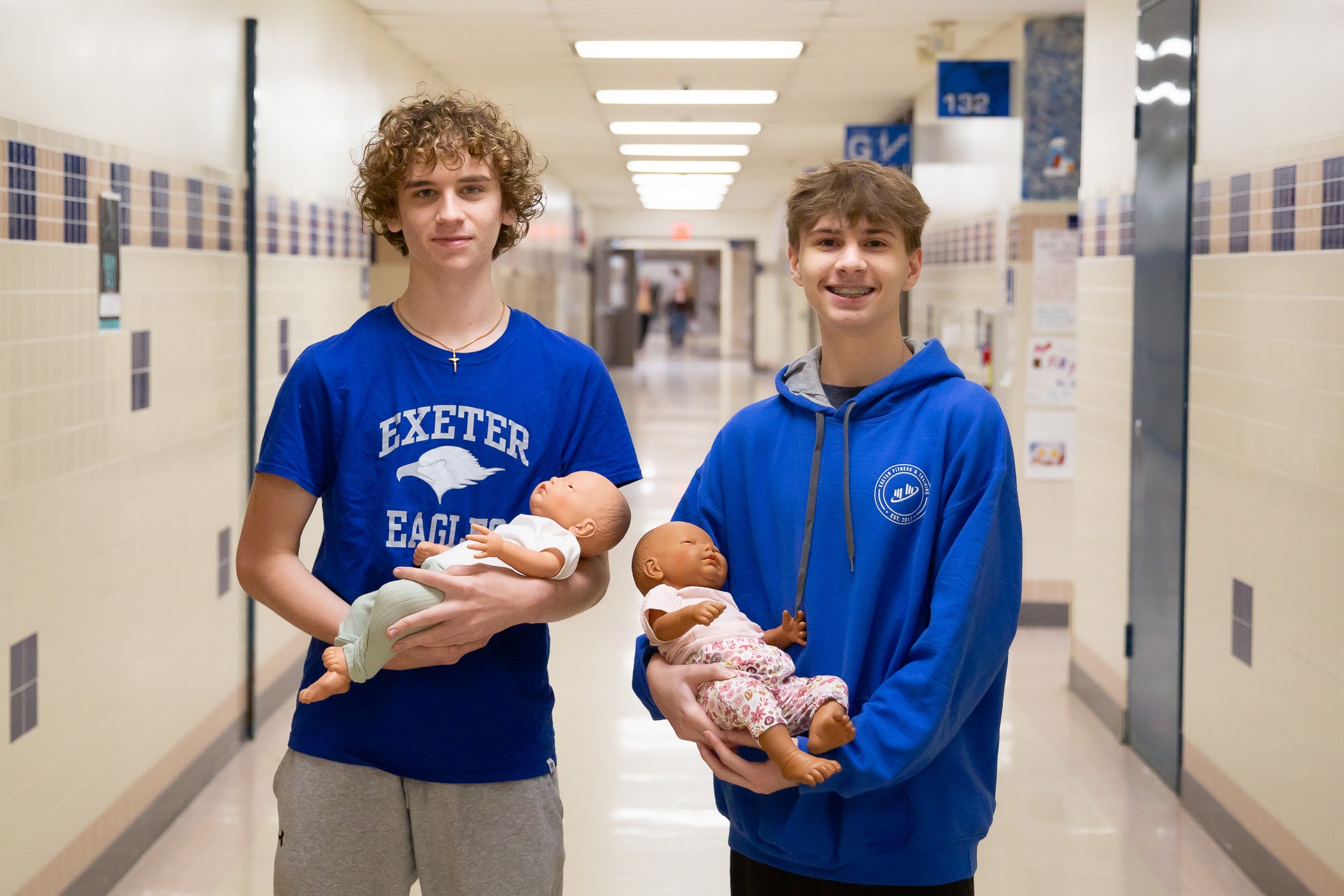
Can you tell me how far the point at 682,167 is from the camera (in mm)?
14914

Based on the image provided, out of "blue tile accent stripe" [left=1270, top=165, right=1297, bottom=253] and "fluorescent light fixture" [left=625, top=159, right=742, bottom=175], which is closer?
"blue tile accent stripe" [left=1270, top=165, right=1297, bottom=253]

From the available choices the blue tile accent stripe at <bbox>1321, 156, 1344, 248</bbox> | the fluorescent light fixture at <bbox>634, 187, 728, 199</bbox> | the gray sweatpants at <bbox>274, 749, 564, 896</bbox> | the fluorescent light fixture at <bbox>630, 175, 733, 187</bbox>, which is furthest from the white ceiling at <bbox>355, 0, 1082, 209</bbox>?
the fluorescent light fixture at <bbox>634, 187, 728, 199</bbox>

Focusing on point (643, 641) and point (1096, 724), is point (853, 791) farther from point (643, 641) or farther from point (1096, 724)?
point (1096, 724)

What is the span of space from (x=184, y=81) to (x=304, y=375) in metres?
2.71

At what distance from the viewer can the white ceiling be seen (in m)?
6.42

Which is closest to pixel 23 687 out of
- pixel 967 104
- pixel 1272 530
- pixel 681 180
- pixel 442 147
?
pixel 442 147

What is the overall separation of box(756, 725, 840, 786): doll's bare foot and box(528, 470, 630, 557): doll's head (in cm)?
37

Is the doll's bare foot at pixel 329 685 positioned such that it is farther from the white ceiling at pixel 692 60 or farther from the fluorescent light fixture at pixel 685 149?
the fluorescent light fixture at pixel 685 149

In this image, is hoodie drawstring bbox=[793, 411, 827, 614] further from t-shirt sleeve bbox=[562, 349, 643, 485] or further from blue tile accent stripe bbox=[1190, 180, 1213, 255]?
blue tile accent stripe bbox=[1190, 180, 1213, 255]

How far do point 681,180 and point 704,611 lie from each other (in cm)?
1523

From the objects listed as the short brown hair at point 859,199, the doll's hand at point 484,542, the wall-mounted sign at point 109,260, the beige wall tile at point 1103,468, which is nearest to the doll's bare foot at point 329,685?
the doll's hand at point 484,542

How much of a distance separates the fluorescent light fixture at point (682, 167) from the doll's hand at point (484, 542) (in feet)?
41.5

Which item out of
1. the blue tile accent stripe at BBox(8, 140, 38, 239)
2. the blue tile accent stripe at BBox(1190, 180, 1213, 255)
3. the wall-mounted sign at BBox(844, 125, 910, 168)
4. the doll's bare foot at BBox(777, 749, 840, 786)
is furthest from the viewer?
the wall-mounted sign at BBox(844, 125, 910, 168)

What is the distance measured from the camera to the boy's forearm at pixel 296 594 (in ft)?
6.13
